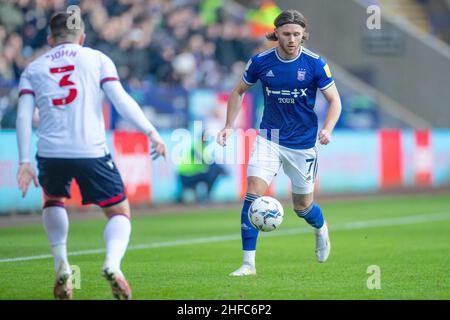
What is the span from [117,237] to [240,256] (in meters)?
4.36

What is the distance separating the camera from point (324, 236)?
447 inches

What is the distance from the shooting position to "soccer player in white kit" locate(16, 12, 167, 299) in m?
8.32

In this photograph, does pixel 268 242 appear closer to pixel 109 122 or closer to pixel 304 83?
pixel 304 83

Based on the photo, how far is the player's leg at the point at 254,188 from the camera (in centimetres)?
1041

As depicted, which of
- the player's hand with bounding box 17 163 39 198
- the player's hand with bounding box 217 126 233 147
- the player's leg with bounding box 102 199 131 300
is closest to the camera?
the player's leg with bounding box 102 199 131 300

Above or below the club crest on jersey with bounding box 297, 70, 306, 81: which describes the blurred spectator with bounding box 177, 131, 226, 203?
below

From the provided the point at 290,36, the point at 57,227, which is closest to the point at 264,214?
the point at 290,36

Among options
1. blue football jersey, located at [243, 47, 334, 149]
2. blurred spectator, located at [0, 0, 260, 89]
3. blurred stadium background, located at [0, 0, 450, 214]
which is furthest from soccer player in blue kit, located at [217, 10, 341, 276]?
blurred spectator, located at [0, 0, 260, 89]

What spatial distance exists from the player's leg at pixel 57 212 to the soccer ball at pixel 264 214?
2.24 metres

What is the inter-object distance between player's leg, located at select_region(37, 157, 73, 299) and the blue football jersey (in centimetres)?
272

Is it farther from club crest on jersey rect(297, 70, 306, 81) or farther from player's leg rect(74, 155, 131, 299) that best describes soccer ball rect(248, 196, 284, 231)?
player's leg rect(74, 155, 131, 299)

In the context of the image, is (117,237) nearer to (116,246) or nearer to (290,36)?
(116,246)

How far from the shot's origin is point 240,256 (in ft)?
41.3
